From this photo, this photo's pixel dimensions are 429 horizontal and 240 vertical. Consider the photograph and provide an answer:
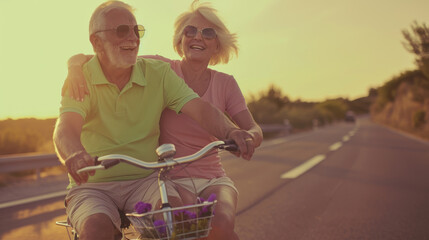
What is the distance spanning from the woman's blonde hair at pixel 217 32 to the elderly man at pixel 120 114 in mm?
993

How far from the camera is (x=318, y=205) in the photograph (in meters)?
7.05

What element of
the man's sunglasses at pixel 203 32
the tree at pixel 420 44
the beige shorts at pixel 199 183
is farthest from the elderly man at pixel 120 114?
the tree at pixel 420 44

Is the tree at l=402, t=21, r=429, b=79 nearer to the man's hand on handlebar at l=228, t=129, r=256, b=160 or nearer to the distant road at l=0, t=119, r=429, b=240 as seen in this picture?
the distant road at l=0, t=119, r=429, b=240

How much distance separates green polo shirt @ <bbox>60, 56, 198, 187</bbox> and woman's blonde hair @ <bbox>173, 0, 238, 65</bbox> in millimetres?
1073

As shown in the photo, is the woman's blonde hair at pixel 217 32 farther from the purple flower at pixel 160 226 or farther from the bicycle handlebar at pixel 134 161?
the purple flower at pixel 160 226

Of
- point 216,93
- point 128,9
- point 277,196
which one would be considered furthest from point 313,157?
point 128,9

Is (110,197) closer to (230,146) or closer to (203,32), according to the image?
(230,146)

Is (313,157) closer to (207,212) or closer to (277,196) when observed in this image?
(277,196)

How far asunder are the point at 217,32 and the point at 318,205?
4.16 metres

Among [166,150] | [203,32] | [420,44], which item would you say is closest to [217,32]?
[203,32]

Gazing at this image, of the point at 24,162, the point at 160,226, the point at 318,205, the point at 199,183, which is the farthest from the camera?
the point at 24,162

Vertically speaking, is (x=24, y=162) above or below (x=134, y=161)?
below

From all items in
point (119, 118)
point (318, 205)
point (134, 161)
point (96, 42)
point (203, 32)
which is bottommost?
point (318, 205)

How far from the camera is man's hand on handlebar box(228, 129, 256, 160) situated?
2453 millimetres
